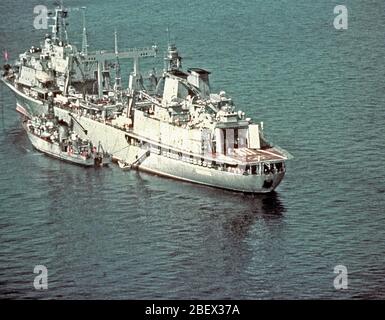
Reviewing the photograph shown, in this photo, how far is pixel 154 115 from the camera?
83125 millimetres

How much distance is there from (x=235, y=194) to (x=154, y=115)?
1272 centimetres

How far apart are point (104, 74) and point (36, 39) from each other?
1813cm

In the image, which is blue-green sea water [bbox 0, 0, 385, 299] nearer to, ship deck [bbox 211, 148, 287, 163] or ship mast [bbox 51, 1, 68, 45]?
ship deck [bbox 211, 148, 287, 163]

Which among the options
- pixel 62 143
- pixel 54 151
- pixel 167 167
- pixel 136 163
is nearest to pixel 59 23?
pixel 62 143

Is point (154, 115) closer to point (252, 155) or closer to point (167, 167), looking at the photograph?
point (167, 167)

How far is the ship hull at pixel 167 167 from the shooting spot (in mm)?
73062

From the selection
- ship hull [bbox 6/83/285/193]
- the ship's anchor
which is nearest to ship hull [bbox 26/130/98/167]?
ship hull [bbox 6/83/285/193]

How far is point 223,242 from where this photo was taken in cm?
6341

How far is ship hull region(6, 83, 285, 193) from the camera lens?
73.1 m

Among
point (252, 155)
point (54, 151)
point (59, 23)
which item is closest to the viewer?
point (252, 155)

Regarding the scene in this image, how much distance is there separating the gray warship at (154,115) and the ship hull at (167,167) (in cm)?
7

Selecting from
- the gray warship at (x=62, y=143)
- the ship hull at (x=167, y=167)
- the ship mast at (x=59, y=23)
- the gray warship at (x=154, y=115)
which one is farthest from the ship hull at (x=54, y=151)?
the ship mast at (x=59, y=23)
